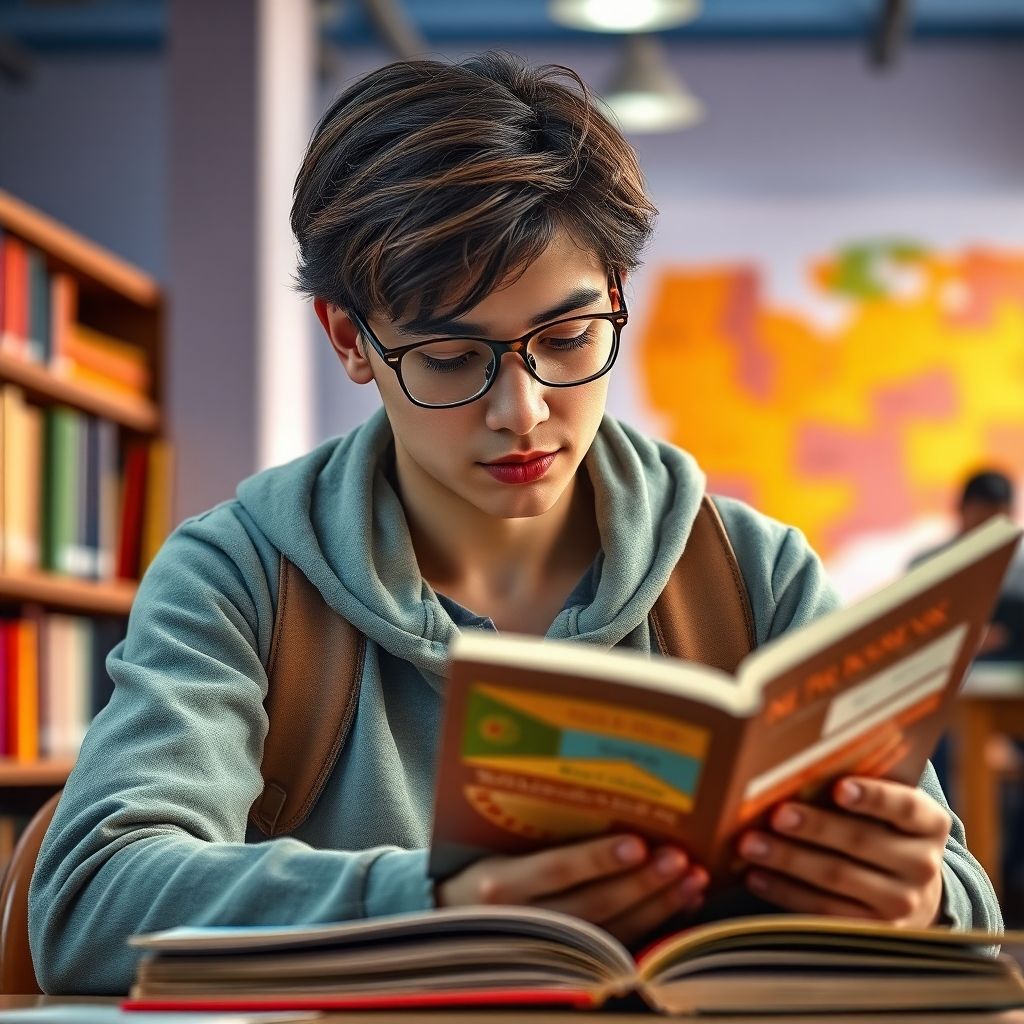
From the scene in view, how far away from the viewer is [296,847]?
90 centimetres

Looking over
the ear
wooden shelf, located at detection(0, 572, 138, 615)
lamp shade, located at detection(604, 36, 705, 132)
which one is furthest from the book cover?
the ear

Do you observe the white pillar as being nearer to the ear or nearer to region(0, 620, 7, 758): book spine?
region(0, 620, 7, 758): book spine

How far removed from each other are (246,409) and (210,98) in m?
0.80

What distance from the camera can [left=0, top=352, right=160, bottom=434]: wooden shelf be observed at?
3.18 metres

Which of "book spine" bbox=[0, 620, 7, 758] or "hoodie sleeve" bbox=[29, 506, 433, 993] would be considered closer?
"hoodie sleeve" bbox=[29, 506, 433, 993]

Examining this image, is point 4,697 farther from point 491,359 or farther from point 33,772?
point 491,359

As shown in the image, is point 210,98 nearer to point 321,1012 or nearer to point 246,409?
point 246,409

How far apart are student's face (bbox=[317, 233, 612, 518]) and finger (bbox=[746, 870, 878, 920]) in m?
0.41

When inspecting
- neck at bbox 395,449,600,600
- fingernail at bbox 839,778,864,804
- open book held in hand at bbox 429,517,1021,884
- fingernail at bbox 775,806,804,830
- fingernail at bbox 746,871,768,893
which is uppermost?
neck at bbox 395,449,600,600

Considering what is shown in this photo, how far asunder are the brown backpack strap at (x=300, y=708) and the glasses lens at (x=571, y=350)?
273mm

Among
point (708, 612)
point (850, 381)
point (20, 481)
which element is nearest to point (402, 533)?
point (708, 612)

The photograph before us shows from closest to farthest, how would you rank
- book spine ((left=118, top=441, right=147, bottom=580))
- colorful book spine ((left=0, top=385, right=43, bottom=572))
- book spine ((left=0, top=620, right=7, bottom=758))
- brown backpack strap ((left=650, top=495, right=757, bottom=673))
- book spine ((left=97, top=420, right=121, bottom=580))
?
brown backpack strap ((left=650, top=495, right=757, bottom=673))
colorful book spine ((left=0, top=385, right=43, bottom=572))
book spine ((left=0, top=620, right=7, bottom=758))
book spine ((left=97, top=420, right=121, bottom=580))
book spine ((left=118, top=441, right=147, bottom=580))

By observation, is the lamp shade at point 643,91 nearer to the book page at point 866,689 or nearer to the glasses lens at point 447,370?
the glasses lens at point 447,370

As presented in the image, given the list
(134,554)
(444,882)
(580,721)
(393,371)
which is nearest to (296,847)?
(444,882)
